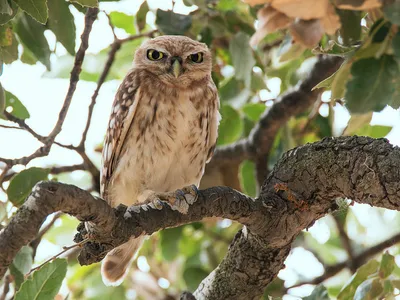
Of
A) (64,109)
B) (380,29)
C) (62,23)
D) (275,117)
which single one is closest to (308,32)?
(380,29)

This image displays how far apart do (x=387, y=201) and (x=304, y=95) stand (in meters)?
2.08

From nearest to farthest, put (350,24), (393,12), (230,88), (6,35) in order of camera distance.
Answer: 1. (393,12)
2. (350,24)
3. (6,35)
4. (230,88)

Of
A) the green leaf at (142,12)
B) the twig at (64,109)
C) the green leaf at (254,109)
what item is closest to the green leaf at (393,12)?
the twig at (64,109)

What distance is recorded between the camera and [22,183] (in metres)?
2.82

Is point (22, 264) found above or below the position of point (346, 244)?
above

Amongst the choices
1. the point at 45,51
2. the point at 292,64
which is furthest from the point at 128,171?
the point at 292,64

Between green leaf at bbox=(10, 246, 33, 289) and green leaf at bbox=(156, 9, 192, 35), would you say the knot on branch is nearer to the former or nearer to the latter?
green leaf at bbox=(10, 246, 33, 289)

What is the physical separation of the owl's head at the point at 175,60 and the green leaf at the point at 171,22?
458 mm

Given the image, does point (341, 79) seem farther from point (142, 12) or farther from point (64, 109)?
point (142, 12)

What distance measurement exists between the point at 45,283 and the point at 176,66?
1675mm

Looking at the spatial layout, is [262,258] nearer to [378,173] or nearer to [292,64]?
[378,173]

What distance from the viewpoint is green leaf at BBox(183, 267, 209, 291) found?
13.8ft

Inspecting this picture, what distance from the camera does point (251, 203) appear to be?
2.48 metres

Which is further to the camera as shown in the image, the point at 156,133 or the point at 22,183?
the point at 156,133
